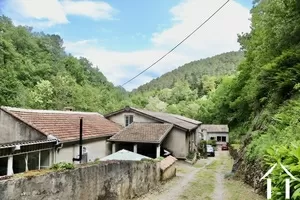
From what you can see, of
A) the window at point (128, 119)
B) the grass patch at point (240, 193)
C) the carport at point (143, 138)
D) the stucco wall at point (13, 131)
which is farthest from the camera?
the window at point (128, 119)

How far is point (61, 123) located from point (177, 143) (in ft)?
36.8

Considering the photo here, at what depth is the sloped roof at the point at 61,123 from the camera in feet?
65.5

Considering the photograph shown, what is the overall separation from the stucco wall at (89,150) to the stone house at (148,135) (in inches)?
30.8

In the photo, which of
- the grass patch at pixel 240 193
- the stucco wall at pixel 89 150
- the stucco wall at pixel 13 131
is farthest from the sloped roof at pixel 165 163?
the stucco wall at pixel 13 131

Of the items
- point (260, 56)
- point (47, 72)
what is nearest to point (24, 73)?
point (47, 72)

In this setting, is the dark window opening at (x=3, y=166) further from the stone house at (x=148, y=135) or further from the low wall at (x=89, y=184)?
the stone house at (x=148, y=135)

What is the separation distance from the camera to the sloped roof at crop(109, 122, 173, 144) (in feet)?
86.1

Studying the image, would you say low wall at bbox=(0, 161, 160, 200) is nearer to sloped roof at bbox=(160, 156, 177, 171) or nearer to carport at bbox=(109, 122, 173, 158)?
sloped roof at bbox=(160, 156, 177, 171)

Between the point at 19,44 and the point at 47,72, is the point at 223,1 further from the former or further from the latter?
the point at 19,44

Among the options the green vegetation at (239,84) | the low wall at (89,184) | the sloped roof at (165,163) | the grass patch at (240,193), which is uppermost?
the green vegetation at (239,84)

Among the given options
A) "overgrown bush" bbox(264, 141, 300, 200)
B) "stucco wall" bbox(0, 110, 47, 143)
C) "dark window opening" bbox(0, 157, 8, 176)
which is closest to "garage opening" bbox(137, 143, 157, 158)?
"stucco wall" bbox(0, 110, 47, 143)

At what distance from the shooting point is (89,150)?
2369cm

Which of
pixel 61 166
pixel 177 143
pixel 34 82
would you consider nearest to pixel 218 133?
pixel 177 143

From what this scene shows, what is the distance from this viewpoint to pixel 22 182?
6977 mm
